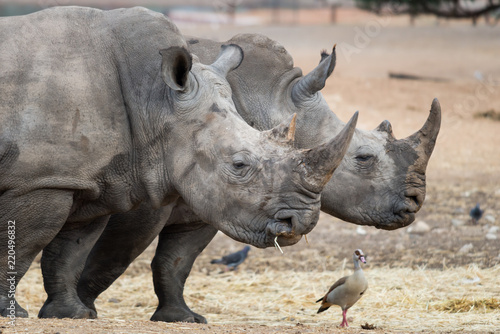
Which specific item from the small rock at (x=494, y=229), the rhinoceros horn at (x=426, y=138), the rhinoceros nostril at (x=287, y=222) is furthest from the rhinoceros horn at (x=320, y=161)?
the small rock at (x=494, y=229)

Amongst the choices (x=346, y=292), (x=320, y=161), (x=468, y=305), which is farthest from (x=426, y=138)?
(x=320, y=161)

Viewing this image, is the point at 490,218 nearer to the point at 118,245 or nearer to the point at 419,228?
the point at 419,228

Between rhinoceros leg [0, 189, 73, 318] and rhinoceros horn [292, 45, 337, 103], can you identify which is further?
rhinoceros horn [292, 45, 337, 103]

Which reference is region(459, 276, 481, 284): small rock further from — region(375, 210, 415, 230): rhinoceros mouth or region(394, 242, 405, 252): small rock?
region(375, 210, 415, 230): rhinoceros mouth

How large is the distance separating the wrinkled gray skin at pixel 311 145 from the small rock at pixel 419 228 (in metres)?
3.70

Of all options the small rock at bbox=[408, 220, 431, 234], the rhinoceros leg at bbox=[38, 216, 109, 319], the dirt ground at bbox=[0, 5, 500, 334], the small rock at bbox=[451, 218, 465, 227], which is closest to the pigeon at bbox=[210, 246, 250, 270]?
the dirt ground at bbox=[0, 5, 500, 334]

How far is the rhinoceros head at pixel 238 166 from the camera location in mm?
4848

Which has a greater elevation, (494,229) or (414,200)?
(414,200)

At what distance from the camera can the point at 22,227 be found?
16.8 ft

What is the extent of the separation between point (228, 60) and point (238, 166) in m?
0.97

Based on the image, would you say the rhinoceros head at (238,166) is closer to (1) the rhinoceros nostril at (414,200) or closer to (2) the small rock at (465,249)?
(1) the rhinoceros nostril at (414,200)

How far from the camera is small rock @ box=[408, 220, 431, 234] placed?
9.97 meters

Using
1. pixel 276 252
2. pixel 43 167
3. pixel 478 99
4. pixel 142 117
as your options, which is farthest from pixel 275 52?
pixel 478 99

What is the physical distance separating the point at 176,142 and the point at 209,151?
25 cm
